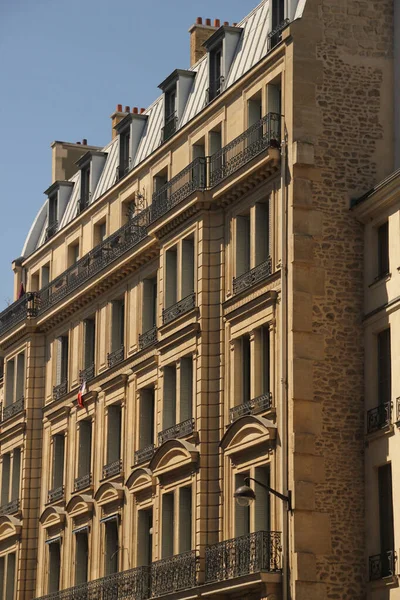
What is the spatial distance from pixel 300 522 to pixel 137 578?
916 cm

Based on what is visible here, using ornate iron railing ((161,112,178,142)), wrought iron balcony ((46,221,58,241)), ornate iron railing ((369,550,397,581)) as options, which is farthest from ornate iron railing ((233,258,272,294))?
wrought iron balcony ((46,221,58,241))

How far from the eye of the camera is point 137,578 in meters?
48.6

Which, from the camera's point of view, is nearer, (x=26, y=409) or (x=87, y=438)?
(x=87, y=438)

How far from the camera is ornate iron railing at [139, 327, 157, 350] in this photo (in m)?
50.7

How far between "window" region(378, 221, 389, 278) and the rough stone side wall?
718 millimetres

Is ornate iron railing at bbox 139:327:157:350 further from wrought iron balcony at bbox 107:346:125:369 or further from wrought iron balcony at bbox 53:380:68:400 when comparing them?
wrought iron balcony at bbox 53:380:68:400

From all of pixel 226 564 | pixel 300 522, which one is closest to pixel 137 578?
pixel 226 564

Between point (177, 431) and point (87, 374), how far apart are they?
345 inches

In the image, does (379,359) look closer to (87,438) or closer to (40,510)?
(87,438)

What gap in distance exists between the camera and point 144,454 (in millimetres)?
49938

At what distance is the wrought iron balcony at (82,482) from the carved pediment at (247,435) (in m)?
9.94

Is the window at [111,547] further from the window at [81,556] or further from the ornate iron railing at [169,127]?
the ornate iron railing at [169,127]

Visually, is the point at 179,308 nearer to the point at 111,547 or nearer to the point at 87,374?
the point at 87,374

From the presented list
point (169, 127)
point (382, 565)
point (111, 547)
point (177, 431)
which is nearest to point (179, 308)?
point (177, 431)
